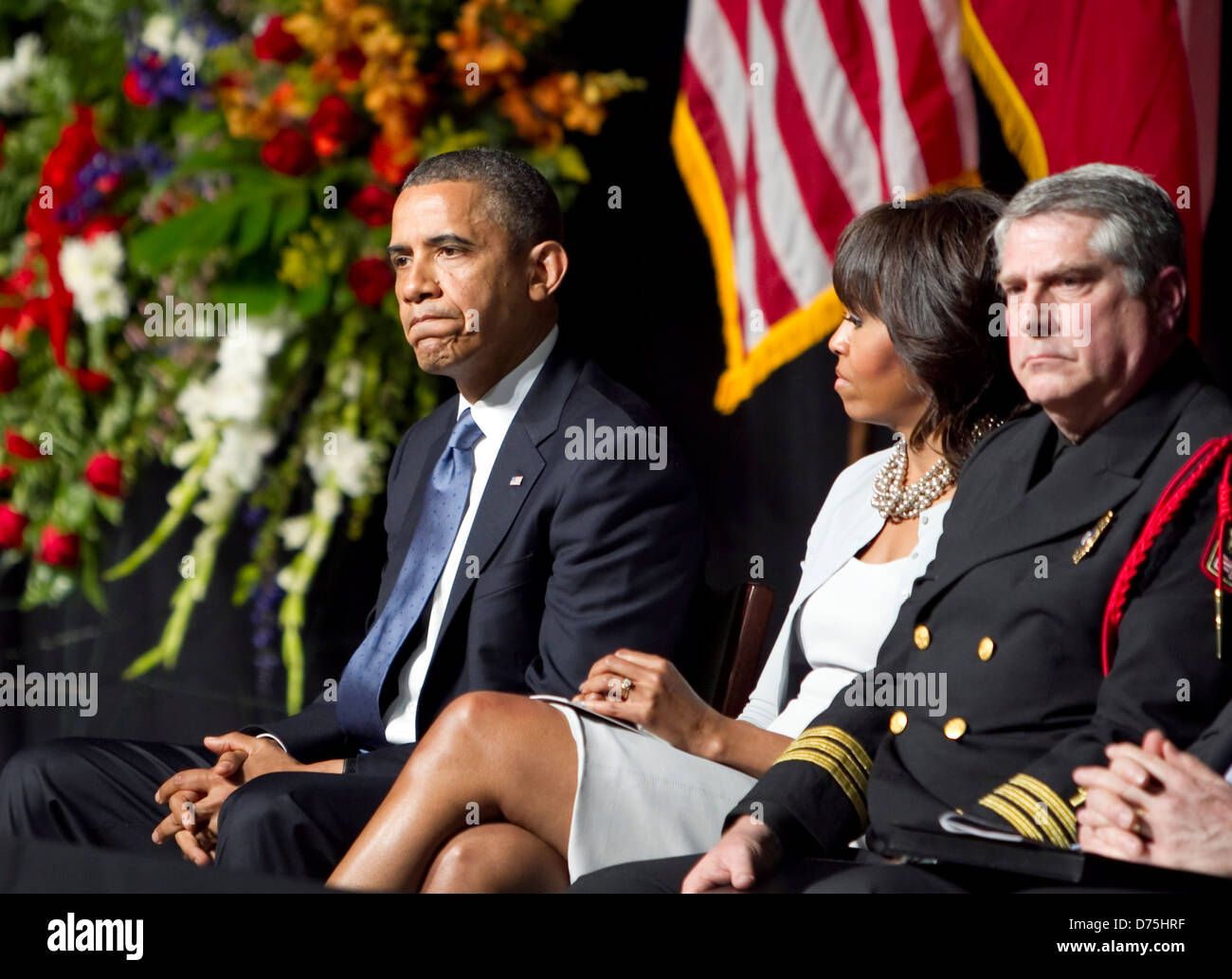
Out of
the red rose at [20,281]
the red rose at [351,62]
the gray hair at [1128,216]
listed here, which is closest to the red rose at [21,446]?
the red rose at [20,281]

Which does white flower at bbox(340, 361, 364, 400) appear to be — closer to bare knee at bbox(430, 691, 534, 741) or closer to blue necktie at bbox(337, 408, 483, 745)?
blue necktie at bbox(337, 408, 483, 745)

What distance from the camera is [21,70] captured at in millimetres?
3900

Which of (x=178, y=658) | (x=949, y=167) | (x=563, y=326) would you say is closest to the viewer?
(x=949, y=167)

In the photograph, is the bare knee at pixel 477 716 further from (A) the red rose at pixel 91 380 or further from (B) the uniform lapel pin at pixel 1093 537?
(A) the red rose at pixel 91 380

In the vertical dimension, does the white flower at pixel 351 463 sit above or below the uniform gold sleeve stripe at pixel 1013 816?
above

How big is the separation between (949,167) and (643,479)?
1.28m

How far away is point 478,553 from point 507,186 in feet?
2.05

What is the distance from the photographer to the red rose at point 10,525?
394 cm

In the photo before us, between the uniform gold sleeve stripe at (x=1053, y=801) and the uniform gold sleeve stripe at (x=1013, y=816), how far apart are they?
26mm

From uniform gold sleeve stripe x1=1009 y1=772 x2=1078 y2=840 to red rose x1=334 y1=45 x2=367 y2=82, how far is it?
2421 mm

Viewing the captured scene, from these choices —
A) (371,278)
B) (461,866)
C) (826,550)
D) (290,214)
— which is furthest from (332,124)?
(461,866)
